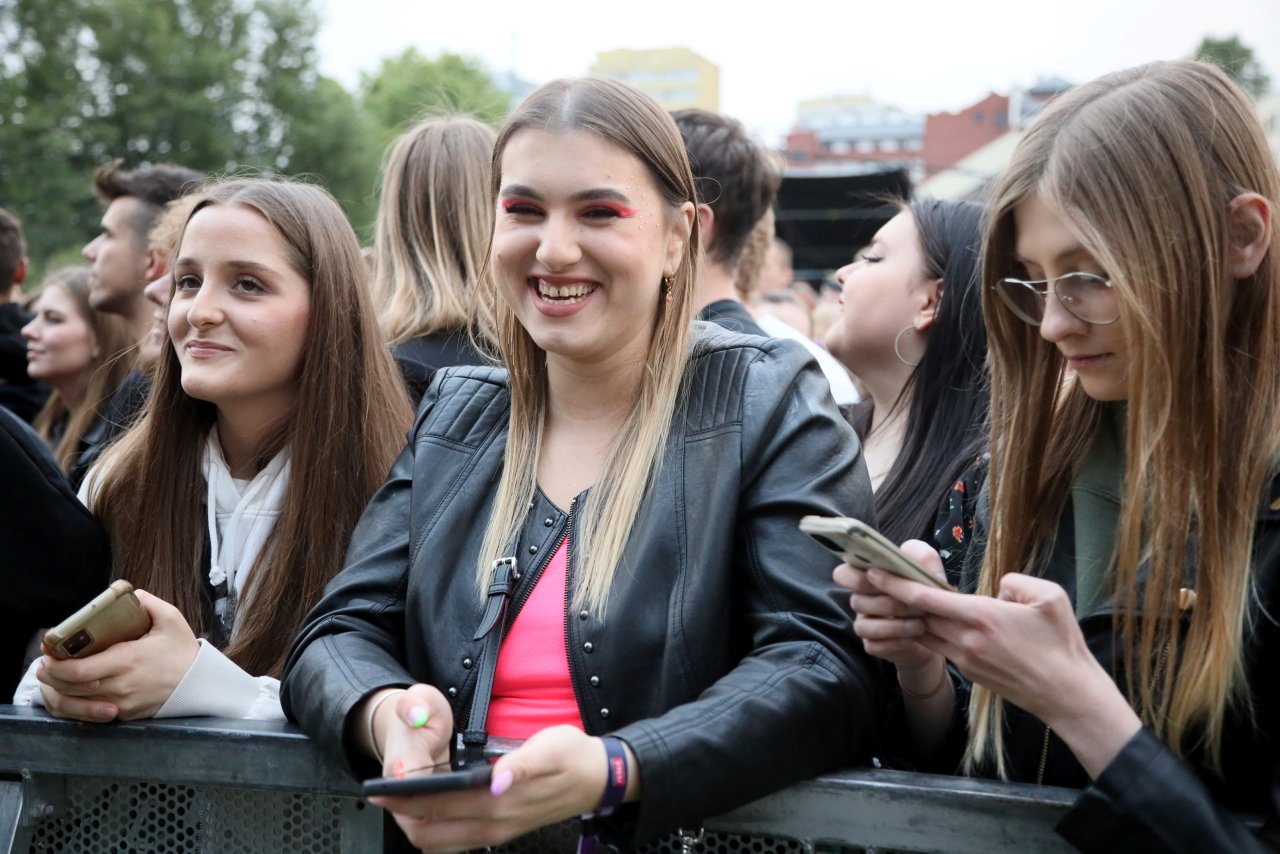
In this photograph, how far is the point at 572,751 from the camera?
1646 mm

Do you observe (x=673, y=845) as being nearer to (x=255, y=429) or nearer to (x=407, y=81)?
(x=255, y=429)

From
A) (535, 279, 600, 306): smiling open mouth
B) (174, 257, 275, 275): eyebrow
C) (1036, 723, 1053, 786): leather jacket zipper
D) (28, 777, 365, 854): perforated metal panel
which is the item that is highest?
(174, 257, 275, 275): eyebrow

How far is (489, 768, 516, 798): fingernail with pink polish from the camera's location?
158 centimetres

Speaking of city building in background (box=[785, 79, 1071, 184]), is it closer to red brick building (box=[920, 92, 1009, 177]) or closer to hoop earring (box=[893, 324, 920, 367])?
red brick building (box=[920, 92, 1009, 177])

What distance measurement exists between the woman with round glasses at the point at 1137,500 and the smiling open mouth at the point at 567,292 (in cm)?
69

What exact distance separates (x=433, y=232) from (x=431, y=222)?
4 cm

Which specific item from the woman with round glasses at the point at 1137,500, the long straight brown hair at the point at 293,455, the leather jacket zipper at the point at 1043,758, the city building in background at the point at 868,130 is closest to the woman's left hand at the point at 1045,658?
the woman with round glasses at the point at 1137,500

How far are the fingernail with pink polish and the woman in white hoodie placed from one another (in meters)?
1.17

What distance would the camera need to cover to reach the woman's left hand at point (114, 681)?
2080mm

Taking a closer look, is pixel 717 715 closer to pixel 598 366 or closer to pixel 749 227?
Result: pixel 598 366

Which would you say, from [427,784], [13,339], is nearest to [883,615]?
[427,784]

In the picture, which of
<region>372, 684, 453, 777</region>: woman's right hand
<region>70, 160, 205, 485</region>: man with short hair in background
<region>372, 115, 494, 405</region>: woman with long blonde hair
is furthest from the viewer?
<region>70, 160, 205, 485</region>: man with short hair in background

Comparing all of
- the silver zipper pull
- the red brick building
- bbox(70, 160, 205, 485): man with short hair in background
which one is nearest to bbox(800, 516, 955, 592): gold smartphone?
the silver zipper pull

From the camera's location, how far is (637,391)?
2299 millimetres
